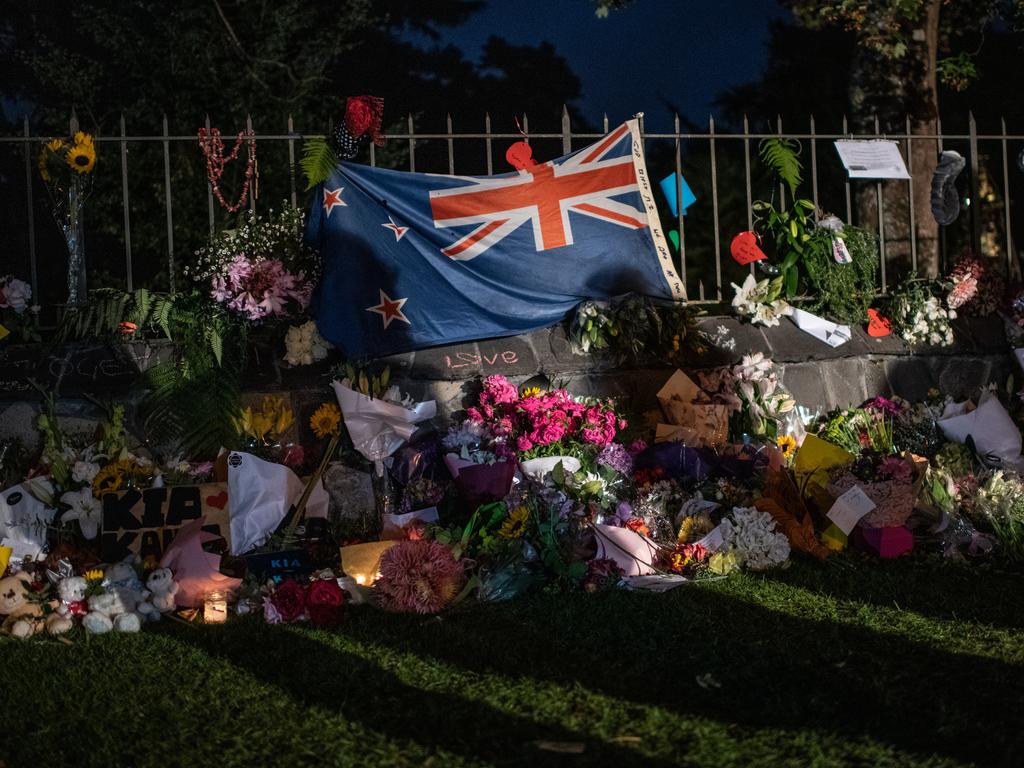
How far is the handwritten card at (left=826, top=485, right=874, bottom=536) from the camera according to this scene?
5457 millimetres

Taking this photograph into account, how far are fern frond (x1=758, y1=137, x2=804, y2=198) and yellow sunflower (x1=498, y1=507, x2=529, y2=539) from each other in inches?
147

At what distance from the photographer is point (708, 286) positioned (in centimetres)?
1634

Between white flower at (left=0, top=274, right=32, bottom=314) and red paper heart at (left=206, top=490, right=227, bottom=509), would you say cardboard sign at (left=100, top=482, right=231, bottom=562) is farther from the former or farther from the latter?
white flower at (left=0, top=274, right=32, bottom=314)

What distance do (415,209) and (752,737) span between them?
4.47m

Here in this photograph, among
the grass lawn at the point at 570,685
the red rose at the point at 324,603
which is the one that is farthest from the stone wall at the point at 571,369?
the grass lawn at the point at 570,685

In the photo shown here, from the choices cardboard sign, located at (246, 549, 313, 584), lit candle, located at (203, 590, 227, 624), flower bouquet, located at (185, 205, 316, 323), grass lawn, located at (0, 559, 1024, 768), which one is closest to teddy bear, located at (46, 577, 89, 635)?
grass lawn, located at (0, 559, 1024, 768)

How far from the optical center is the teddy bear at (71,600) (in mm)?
4598

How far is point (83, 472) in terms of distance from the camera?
5531 millimetres

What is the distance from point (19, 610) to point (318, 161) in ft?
10.7

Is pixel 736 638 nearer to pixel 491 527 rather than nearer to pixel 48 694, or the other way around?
pixel 491 527

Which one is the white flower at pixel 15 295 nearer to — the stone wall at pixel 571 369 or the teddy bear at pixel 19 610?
the stone wall at pixel 571 369

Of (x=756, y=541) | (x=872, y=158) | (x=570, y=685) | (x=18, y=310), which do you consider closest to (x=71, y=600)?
(x=570, y=685)

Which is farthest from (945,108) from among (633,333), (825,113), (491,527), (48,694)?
(48,694)

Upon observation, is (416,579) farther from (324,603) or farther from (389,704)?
(389,704)
